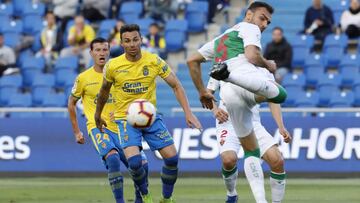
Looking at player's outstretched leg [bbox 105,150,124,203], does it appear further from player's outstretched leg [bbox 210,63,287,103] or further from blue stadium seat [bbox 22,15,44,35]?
blue stadium seat [bbox 22,15,44,35]

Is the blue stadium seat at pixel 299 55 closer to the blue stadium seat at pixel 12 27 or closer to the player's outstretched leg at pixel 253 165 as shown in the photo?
the blue stadium seat at pixel 12 27

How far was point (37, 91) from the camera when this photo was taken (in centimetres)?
2611

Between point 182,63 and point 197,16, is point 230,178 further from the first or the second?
point 197,16

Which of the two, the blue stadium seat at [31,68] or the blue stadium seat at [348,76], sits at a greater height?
the blue stadium seat at [348,76]

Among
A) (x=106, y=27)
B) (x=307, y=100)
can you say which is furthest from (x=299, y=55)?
(x=106, y=27)

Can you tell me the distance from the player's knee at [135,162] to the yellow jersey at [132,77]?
24.2 inches

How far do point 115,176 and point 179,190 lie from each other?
4.12 m

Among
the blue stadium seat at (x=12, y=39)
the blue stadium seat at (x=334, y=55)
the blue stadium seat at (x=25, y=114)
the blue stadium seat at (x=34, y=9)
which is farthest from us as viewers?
the blue stadium seat at (x=34, y=9)

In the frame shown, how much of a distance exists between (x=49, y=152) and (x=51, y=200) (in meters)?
5.60

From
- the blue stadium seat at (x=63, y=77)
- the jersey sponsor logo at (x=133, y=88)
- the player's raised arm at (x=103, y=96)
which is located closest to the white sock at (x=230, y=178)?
the jersey sponsor logo at (x=133, y=88)

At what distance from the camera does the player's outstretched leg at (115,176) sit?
48.4 feet

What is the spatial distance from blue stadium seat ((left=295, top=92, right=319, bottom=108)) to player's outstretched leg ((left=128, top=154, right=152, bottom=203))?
9841 millimetres

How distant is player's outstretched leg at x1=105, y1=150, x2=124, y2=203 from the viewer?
48.4ft

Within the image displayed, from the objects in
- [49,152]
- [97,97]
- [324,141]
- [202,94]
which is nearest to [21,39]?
[49,152]
